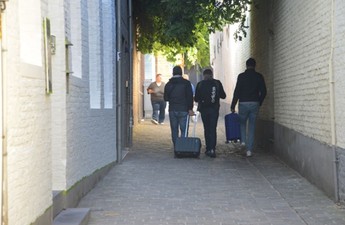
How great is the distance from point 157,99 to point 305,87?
12466 mm

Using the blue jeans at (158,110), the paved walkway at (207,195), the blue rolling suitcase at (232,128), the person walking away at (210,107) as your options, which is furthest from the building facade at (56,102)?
the blue jeans at (158,110)

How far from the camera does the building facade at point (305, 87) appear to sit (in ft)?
24.2

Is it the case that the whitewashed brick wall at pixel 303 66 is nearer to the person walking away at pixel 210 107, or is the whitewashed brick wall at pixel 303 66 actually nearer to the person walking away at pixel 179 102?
the person walking away at pixel 210 107

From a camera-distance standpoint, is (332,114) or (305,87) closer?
(332,114)

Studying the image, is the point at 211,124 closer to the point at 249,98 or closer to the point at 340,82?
the point at 249,98

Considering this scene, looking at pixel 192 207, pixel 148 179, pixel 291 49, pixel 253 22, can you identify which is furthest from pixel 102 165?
pixel 253 22

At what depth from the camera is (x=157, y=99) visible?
21.4m

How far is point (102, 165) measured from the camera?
9.63 meters

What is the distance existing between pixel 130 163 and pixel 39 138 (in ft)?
19.3

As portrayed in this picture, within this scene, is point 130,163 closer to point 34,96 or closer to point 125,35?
point 125,35

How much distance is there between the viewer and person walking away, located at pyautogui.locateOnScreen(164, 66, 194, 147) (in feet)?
40.8

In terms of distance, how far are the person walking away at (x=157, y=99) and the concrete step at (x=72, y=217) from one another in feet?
48.0

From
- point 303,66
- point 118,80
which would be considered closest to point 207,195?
point 303,66

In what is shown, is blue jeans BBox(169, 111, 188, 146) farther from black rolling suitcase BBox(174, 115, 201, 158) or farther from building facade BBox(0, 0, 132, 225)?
building facade BBox(0, 0, 132, 225)
